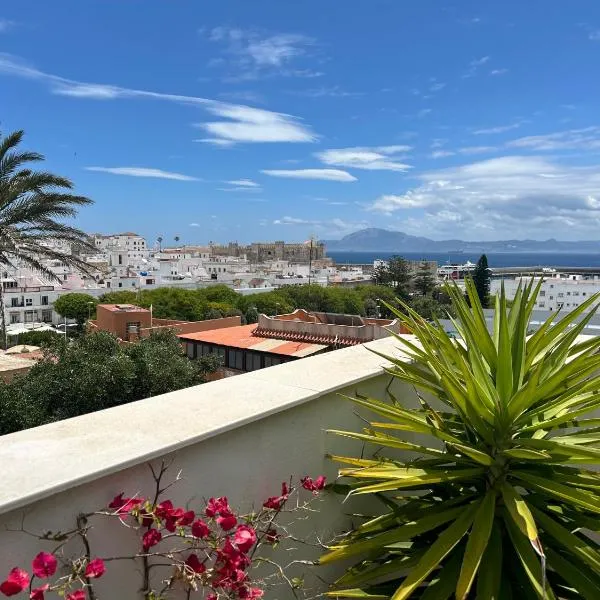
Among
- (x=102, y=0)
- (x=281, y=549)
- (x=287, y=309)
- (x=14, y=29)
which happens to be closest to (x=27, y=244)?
(x=102, y=0)

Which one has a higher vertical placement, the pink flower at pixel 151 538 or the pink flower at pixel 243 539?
the pink flower at pixel 151 538

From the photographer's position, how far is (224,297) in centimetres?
4712

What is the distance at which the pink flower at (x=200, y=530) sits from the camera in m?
1.36

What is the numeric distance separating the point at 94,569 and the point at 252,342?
18675mm

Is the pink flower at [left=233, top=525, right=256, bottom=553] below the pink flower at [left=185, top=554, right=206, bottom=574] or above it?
above

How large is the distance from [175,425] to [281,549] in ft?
2.21

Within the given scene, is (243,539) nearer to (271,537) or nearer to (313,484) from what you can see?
(271,537)

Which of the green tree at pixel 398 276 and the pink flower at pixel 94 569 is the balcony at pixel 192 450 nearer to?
the pink flower at pixel 94 569

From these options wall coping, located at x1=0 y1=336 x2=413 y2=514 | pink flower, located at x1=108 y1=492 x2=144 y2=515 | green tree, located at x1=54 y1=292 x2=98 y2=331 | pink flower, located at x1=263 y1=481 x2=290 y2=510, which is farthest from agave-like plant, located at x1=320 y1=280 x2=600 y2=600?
green tree, located at x1=54 y1=292 x2=98 y2=331

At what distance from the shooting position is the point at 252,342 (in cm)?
1981

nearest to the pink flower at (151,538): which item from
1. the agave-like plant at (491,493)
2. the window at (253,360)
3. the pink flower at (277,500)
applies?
the pink flower at (277,500)

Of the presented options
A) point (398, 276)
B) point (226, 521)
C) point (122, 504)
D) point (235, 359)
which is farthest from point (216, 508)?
point (398, 276)

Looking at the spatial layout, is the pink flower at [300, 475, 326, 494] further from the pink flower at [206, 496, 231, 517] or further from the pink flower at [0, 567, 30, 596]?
the pink flower at [0, 567, 30, 596]

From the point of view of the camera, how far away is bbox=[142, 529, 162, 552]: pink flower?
4.46 ft
